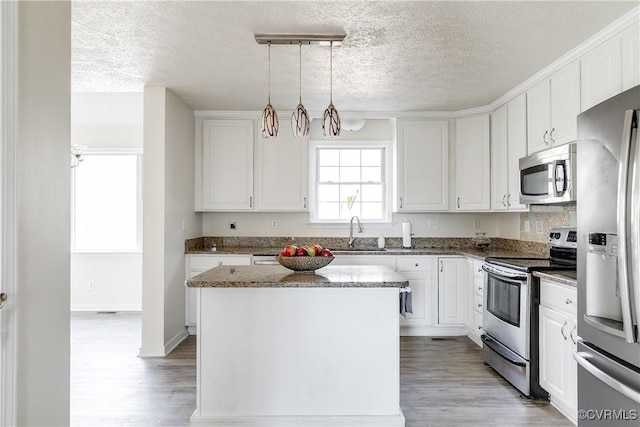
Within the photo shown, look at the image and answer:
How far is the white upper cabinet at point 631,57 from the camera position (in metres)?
2.33

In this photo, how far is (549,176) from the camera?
3033 mm

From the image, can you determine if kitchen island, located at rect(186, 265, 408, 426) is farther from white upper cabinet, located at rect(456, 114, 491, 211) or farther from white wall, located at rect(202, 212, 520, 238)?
white wall, located at rect(202, 212, 520, 238)

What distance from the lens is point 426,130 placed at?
4719mm

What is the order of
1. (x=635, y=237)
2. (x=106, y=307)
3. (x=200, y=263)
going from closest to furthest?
(x=635, y=237) → (x=200, y=263) → (x=106, y=307)

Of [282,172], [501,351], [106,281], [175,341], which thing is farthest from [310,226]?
[106,281]

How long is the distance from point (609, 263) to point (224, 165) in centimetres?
379

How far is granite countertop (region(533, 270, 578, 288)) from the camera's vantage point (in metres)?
2.41

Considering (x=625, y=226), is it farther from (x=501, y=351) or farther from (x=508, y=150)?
(x=508, y=150)

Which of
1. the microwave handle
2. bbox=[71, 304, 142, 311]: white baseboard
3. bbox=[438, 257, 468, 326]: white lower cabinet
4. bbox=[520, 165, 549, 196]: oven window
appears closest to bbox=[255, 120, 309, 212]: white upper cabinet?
bbox=[438, 257, 468, 326]: white lower cabinet

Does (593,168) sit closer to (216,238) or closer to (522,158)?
(522,158)

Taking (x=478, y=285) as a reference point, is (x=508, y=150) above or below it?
above

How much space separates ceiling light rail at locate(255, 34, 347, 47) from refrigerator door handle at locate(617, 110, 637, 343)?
1.68 meters

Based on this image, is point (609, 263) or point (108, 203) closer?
point (609, 263)

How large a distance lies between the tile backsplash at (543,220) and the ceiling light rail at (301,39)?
2.28 m
